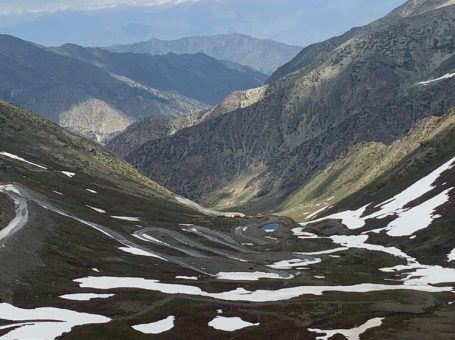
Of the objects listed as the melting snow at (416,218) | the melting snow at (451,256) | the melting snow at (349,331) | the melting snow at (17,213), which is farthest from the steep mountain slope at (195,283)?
the melting snow at (416,218)

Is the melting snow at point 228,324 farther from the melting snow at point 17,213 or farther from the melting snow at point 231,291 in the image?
the melting snow at point 17,213

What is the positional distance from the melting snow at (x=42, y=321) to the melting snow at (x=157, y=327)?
179 inches

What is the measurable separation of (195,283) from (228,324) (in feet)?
90.7

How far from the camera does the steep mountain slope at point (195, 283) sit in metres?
73.3

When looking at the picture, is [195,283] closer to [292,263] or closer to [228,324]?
[228,324]

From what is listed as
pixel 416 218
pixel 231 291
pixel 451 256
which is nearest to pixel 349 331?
pixel 231 291

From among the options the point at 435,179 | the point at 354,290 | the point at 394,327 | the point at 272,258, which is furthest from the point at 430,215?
the point at 394,327

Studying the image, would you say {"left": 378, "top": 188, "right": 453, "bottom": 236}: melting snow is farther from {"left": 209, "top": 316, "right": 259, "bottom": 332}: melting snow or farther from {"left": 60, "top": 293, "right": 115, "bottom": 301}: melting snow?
{"left": 60, "top": 293, "right": 115, "bottom": 301}: melting snow

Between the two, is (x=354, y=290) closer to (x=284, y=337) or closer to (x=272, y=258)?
(x=284, y=337)

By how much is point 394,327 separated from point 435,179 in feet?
440

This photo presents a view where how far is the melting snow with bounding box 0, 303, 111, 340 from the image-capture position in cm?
6462

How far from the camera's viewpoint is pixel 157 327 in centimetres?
7350

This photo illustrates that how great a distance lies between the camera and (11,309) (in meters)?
73.0

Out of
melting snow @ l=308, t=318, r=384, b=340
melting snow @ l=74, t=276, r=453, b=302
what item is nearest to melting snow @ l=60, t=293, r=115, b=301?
melting snow @ l=74, t=276, r=453, b=302
